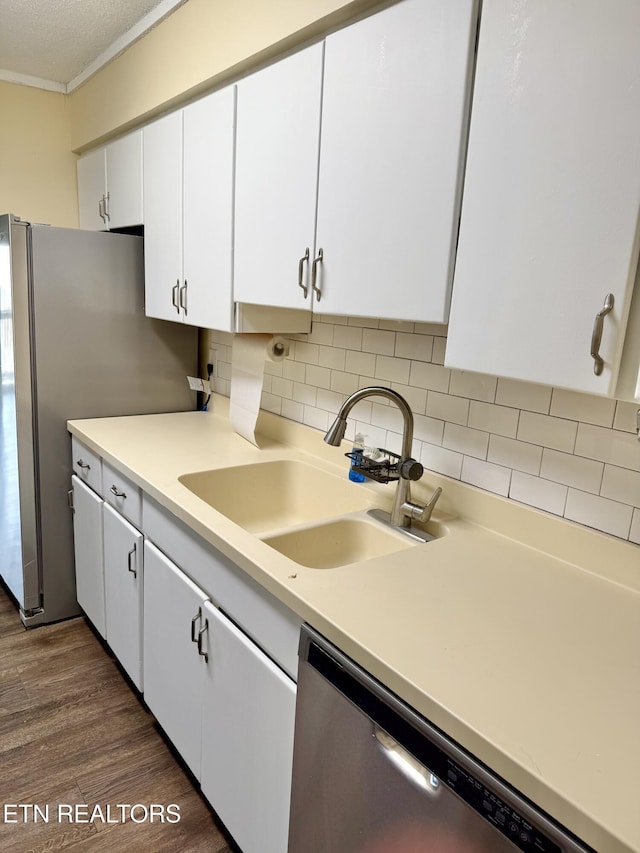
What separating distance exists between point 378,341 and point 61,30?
1.98 meters

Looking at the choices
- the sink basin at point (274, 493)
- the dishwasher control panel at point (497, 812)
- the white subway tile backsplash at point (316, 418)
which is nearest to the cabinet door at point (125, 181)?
the white subway tile backsplash at point (316, 418)

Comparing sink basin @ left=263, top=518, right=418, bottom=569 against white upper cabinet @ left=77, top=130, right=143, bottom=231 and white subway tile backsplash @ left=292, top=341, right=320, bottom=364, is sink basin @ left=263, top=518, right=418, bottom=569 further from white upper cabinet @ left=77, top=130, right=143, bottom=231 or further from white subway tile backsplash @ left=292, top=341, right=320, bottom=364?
white upper cabinet @ left=77, top=130, right=143, bottom=231

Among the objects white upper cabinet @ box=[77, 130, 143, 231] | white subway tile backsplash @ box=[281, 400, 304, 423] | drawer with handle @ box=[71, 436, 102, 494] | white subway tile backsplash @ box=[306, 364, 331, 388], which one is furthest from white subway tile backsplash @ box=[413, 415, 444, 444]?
white upper cabinet @ box=[77, 130, 143, 231]

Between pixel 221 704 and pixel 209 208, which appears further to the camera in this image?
pixel 209 208

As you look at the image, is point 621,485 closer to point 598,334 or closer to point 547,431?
point 547,431

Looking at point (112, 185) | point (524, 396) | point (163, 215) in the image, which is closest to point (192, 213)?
point (163, 215)

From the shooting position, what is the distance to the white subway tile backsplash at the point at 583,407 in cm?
127

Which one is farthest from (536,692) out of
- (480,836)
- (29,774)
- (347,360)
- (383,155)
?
(29,774)

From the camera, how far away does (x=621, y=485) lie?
1.26 meters

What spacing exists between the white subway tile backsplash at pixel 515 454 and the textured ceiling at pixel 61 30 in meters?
1.98

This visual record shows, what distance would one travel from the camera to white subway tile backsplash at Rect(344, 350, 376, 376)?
187 centimetres

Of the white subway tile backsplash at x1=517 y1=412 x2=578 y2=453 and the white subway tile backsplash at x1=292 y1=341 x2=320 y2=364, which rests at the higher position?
the white subway tile backsplash at x1=292 y1=341 x2=320 y2=364

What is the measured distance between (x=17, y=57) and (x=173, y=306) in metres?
1.60

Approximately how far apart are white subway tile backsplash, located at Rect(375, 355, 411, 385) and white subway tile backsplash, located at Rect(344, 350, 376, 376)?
27mm
